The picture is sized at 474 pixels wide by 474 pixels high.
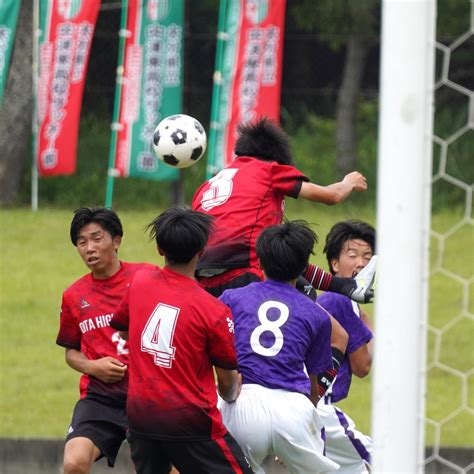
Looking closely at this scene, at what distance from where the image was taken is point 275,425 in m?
4.95

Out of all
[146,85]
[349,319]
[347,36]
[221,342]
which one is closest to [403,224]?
[221,342]

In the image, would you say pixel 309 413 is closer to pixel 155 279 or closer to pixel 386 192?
pixel 155 279

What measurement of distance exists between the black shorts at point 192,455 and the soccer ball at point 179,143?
1693 millimetres

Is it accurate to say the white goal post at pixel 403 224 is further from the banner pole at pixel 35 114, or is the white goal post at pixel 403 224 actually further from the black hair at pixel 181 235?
the banner pole at pixel 35 114

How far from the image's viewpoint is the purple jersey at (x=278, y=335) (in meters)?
5.01

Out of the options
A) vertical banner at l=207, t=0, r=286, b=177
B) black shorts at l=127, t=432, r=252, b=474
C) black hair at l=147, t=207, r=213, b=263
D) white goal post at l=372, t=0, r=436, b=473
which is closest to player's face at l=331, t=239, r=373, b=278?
black hair at l=147, t=207, r=213, b=263

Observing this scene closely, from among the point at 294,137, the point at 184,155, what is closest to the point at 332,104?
the point at 294,137

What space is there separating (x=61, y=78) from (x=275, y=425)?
925cm

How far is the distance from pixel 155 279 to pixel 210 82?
1079cm

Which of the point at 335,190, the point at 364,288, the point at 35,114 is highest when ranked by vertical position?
the point at 35,114

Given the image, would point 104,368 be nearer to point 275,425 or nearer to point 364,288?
point 275,425

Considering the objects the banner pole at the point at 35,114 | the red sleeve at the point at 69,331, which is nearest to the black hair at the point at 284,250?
the red sleeve at the point at 69,331

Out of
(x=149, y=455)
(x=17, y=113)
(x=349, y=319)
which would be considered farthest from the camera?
(x=17, y=113)

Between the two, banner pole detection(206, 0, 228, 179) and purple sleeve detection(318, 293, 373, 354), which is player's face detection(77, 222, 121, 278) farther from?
banner pole detection(206, 0, 228, 179)
